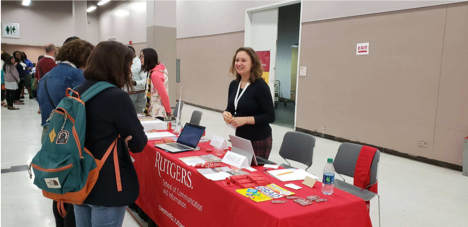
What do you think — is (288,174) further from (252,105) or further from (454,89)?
(454,89)

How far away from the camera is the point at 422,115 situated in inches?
177

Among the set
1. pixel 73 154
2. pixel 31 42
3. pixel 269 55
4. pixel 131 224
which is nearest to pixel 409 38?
pixel 269 55

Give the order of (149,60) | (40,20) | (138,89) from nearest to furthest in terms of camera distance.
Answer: (149,60) < (138,89) < (40,20)

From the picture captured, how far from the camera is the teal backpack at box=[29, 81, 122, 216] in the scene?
1.26m

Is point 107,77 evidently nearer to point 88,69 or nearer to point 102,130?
point 88,69

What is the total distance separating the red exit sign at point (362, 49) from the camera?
200 inches

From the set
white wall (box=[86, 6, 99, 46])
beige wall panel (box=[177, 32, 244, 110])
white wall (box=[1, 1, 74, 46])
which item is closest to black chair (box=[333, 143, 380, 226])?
beige wall panel (box=[177, 32, 244, 110])

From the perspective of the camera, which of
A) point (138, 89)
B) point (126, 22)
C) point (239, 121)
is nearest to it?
point (239, 121)

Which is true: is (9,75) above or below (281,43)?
below

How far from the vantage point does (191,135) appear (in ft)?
8.15

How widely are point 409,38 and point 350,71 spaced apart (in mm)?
1031

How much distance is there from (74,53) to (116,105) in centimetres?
106

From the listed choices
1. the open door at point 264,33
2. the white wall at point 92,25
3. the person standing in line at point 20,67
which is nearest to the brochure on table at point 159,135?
the open door at point 264,33

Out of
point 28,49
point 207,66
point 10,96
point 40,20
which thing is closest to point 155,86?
point 207,66
